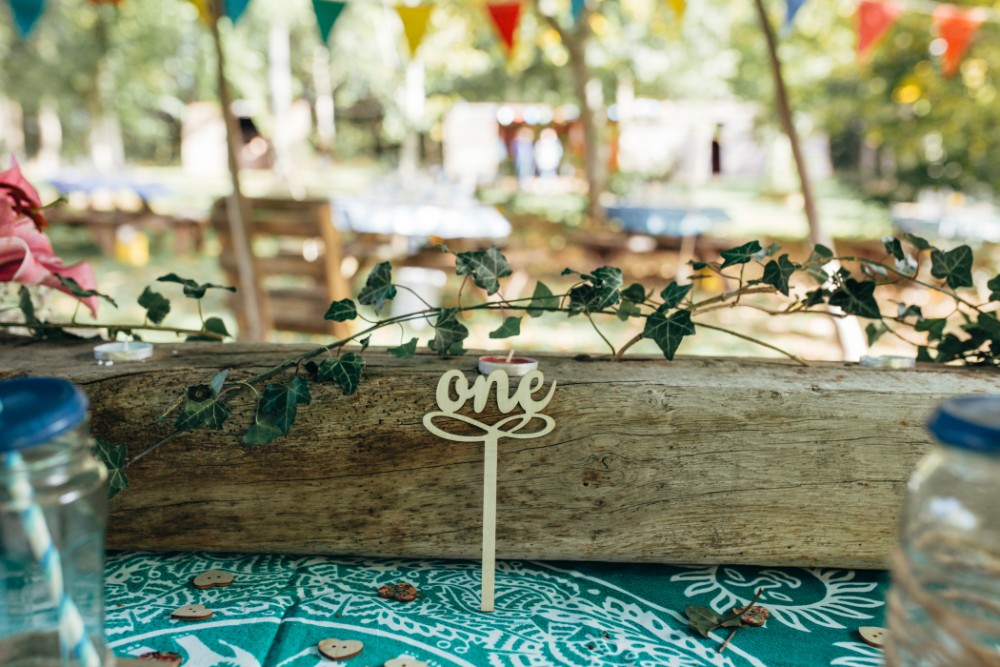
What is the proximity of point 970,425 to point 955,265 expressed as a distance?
66cm

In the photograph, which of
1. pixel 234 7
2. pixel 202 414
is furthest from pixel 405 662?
pixel 234 7

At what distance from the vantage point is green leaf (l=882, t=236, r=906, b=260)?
0.92 metres

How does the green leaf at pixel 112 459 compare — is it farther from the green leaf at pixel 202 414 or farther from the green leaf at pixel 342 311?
the green leaf at pixel 342 311

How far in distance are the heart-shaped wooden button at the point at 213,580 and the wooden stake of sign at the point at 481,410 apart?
30 cm

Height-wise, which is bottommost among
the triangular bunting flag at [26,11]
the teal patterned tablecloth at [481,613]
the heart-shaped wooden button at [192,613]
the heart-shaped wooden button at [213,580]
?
the teal patterned tablecloth at [481,613]

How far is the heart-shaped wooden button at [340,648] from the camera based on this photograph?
756 mm

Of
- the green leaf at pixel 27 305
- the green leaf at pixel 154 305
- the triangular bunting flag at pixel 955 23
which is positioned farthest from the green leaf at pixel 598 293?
the triangular bunting flag at pixel 955 23

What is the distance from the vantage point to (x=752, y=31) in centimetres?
1014

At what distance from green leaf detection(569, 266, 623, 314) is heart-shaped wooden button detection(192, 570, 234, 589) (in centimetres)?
50

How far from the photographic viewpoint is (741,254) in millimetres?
900

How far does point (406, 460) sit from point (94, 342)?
22.2 inches

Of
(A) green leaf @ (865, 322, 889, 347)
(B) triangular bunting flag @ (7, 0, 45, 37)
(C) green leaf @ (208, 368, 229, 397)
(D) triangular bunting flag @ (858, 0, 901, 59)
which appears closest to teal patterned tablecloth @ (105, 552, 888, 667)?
(C) green leaf @ (208, 368, 229, 397)

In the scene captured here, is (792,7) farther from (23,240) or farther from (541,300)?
(23,240)

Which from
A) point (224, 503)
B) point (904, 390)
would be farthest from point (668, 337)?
point (224, 503)
